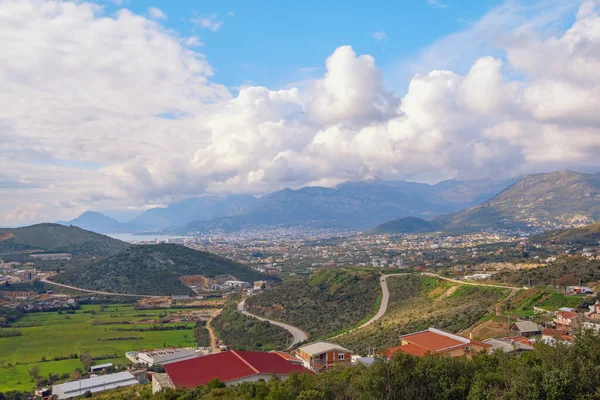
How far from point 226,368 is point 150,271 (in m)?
86.5

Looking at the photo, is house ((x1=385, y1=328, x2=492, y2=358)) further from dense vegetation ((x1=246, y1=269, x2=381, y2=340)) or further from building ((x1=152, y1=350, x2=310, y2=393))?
dense vegetation ((x1=246, y1=269, x2=381, y2=340))

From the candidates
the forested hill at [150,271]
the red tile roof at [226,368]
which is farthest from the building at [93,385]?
the forested hill at [150,271]

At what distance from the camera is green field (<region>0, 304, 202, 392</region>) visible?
154 ft

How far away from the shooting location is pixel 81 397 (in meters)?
34.4

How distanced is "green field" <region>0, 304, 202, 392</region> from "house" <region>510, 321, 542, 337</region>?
121 feet

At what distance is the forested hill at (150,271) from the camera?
9975cm

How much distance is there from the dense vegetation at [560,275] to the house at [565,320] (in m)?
16.6

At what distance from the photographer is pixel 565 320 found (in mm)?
34938

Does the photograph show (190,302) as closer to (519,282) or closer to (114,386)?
(114,386)

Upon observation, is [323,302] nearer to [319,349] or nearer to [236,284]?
[319,349]

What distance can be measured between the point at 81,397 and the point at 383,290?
42256mm

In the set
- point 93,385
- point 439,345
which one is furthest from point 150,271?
point 439,345

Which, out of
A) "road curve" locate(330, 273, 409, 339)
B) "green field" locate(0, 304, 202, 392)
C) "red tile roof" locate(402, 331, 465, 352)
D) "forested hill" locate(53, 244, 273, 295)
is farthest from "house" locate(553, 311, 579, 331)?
"forested hill" locate(53, 244, 273, 295)

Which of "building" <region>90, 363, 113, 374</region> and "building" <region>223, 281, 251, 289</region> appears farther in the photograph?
"building" <region>223, 281, 251, 289</region>
